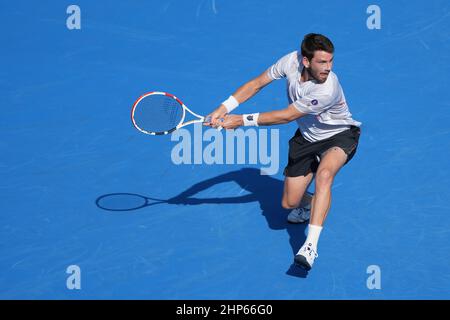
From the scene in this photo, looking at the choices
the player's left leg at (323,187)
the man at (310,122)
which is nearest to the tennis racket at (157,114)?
the man at (310,122)

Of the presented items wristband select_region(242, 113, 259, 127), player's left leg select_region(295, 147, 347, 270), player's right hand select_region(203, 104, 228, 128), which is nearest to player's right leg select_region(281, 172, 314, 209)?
player's left leg select_region(295, 147, 347, 270)

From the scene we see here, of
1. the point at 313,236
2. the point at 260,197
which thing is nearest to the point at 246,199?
the point at 260,197

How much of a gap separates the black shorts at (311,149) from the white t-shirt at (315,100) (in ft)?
0.17

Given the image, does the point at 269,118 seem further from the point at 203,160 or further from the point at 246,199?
the point at 203,160

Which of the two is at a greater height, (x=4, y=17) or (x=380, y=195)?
(x=4, y=17)

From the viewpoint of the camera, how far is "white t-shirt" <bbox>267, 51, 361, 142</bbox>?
773cm

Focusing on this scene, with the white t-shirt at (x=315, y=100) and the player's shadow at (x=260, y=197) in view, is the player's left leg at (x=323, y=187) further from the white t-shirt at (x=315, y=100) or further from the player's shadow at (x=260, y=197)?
the player's shadow at (x=260, y=197)

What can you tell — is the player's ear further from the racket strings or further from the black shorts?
the racket strings

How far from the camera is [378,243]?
823 centimetres

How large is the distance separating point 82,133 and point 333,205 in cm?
313

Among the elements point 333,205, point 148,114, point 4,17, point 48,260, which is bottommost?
point 48,260

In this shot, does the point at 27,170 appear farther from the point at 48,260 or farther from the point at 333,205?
the point at 333,205

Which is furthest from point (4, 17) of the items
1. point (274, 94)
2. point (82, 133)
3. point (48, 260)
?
point (48, 260)

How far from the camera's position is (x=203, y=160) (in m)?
9.62
